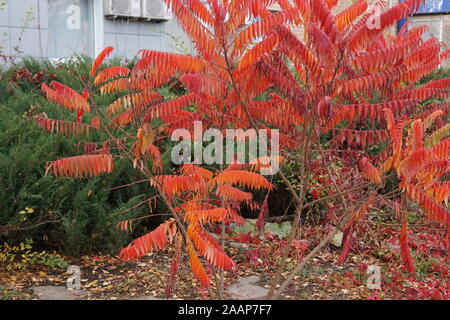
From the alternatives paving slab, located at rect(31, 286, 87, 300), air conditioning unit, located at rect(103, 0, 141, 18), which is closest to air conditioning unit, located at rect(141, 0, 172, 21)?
air conditioning unit, located at rect(103, 0, 141, 18)

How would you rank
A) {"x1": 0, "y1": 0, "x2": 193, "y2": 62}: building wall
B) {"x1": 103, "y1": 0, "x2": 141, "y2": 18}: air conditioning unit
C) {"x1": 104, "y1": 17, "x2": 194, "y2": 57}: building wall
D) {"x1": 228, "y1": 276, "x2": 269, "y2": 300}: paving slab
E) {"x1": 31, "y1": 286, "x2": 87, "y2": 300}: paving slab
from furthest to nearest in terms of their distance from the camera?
{"x1": 104, "y1": 17, "x2": 194, "y2": 57}: building wall → {"x1": 103, "y1": 0, "x2": 141, "y2": 18}: air conditioning unit → {"x1": 0, "y1": 0, "x2": 193, "y2": 62}: building wall → {"x1": 228, "y1": 276, "x2": 269, "y2": 300}: paving slab → {"x1": 31, "y1": 286, "x2": 87, "y2": 300}: paving slab

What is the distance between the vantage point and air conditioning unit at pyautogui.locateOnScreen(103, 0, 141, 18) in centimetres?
973

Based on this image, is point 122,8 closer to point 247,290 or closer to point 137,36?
point 137,36

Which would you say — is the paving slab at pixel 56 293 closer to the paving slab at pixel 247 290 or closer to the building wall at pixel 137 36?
the paving slab at pixel 247 290

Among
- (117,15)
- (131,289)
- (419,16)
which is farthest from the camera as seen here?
(419,16)

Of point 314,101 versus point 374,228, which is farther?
point 374,228

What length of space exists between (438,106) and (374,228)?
260cm

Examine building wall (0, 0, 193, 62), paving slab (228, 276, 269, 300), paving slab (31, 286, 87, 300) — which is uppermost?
building wall (0, 0, 193, 62)

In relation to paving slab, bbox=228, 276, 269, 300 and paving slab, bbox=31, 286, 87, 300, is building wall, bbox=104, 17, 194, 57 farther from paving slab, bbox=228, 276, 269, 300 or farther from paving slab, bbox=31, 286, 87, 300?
paving slab, bbox=31, 286, 87, 300

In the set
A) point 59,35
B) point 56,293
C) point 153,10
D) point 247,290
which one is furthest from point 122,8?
point 247,290

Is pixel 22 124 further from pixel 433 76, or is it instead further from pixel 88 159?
pixel 433 76

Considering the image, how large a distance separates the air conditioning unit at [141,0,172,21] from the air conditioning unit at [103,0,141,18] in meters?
0.10
